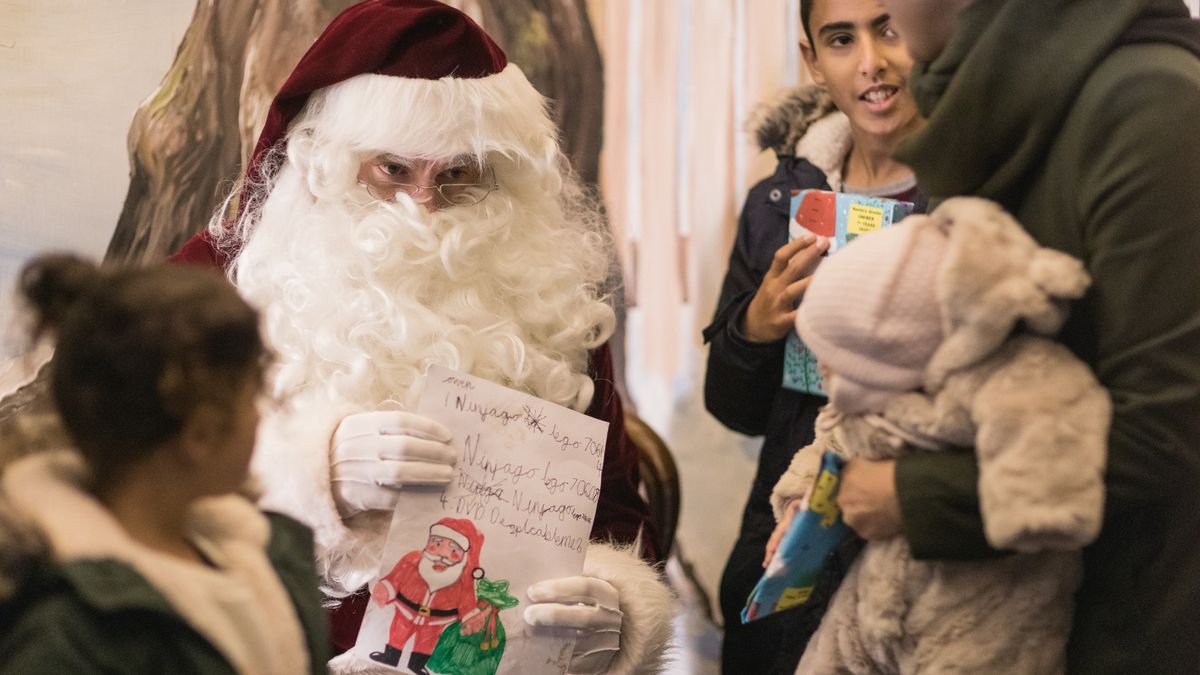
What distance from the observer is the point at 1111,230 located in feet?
4.16

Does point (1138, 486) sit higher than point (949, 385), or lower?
lower

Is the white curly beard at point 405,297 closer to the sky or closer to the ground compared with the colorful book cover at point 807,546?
closer to the sky

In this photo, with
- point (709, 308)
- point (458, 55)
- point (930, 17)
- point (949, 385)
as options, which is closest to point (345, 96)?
point (458, 55)

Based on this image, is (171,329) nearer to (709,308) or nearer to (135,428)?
(135,428)

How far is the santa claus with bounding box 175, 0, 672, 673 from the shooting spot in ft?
6.03

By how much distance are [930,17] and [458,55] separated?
0.93 meters

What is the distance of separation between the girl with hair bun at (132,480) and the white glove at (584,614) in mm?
671

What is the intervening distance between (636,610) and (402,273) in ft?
2.36

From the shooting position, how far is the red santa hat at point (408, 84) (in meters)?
1.96

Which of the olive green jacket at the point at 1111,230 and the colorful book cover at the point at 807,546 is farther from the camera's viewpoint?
the colorful book cover at the point at 807,546

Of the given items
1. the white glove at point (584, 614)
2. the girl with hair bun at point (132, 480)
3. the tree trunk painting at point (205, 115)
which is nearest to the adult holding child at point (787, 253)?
the white glove at point (584, 614)

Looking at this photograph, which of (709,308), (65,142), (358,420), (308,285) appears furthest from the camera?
(709,308)

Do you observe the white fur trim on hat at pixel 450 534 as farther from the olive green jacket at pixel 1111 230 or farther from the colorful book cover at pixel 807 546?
the olive green jacket at pixel 1111 230

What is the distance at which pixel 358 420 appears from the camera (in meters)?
1.77
